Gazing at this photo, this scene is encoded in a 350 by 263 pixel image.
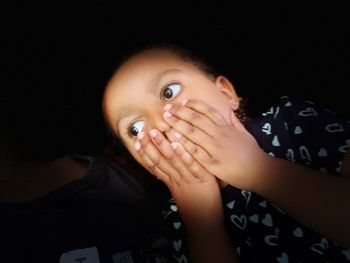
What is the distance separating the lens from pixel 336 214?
2.50 feet

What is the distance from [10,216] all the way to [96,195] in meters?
0.18

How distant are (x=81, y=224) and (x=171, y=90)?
1.06 feet

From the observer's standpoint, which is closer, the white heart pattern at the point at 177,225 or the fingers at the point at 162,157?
the fingers at the point at 162,157

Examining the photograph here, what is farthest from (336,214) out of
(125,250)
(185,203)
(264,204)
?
(125,250)

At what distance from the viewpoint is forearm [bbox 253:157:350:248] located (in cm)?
76

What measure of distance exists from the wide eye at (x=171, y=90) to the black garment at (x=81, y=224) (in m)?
0.24

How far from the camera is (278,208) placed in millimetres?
882

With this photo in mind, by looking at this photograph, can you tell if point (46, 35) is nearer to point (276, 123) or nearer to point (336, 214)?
point (276, 123)

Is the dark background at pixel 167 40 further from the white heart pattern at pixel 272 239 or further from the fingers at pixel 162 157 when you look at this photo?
the white heart pattern at pixel 272 239

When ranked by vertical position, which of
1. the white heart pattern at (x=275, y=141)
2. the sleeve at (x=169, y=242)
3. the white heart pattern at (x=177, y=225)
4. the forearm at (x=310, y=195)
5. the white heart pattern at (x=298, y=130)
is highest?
the white heart pattern at (x=298, y=130)

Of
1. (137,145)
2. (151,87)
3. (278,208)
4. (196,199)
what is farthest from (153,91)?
(278,208)

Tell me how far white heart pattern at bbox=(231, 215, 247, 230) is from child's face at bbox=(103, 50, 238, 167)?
20 centimetres

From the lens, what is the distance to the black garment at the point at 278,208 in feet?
2.80

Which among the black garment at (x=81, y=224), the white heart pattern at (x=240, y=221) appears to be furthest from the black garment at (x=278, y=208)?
the black garment at (x=81, y=224)
